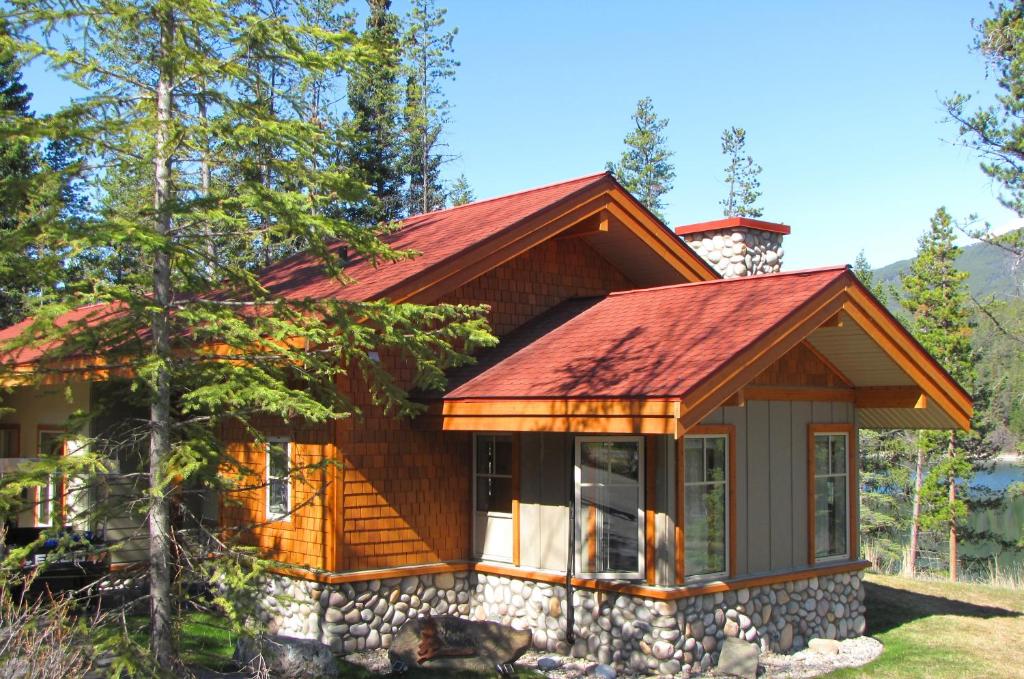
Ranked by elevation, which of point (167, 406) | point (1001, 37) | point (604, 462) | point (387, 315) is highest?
point (1001, 37)

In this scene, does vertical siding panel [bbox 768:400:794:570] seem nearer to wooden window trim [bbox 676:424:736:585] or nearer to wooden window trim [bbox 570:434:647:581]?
wooden window trim [bbox 676:424:736:585]

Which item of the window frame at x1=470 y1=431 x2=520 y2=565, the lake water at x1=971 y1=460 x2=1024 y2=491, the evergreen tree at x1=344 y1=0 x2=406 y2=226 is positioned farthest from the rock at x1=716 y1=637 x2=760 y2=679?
the lake water at x1=971 y1=460 x2=1024 y2=491

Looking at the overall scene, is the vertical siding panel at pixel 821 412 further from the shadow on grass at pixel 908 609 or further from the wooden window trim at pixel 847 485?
the shadow on grass at pixel 908 609

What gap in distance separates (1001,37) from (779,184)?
2121 centimetres

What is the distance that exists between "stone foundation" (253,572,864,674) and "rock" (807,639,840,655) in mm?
113

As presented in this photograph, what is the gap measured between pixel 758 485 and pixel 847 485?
1.80 meters

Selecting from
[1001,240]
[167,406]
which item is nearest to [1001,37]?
[1001,240]

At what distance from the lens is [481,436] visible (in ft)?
37.4

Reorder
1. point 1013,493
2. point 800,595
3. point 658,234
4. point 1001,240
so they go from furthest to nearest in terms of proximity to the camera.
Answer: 1. point 1013,493
2. point 1001,240
3. point 658,234
4. point 800,595

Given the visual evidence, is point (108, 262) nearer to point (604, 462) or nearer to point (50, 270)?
point (50, 270)

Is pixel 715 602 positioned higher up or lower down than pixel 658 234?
lower down

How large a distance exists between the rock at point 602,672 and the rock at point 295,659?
243cm

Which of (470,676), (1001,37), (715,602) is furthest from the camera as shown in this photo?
(1001,37)

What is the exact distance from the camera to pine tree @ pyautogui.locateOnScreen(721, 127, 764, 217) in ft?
142
